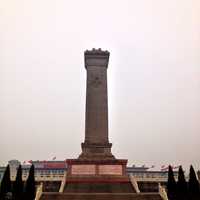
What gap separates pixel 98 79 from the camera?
4066 cm

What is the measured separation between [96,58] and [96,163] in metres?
12.1

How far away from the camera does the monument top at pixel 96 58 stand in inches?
1622

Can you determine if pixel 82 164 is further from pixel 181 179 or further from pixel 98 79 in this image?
pixel 181 179

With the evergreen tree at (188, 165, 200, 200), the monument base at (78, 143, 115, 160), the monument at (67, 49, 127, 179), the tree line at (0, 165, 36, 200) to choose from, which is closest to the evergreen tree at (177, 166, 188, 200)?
the evergreen tree at (188, 165, 200, 200)

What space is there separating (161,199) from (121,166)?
37.5 feet

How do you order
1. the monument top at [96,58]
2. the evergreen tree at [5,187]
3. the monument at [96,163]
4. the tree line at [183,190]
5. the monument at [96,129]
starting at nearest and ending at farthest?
the evergreen tree at [5,187] → the tree line at [183,190] → the monument at [96,163] → the monument at [96,129] → the monument top at [96,58]

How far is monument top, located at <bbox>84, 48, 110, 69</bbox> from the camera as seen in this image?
41.2 metres

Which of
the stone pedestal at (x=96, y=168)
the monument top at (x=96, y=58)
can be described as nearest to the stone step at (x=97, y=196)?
the stone pedestal at (x=96, y=168)

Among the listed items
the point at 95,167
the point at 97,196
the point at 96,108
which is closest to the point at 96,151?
the point at 95,167

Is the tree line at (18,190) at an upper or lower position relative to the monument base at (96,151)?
lower

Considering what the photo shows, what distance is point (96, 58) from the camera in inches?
1629

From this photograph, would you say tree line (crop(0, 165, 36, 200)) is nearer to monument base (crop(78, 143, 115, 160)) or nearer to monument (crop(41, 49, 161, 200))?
monument (crop(41, 49, 161, 200))

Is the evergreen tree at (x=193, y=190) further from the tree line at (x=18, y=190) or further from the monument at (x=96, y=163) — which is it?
the tree line at (x=18, y=190)

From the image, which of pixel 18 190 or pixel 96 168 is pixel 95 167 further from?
pixel 18 190
